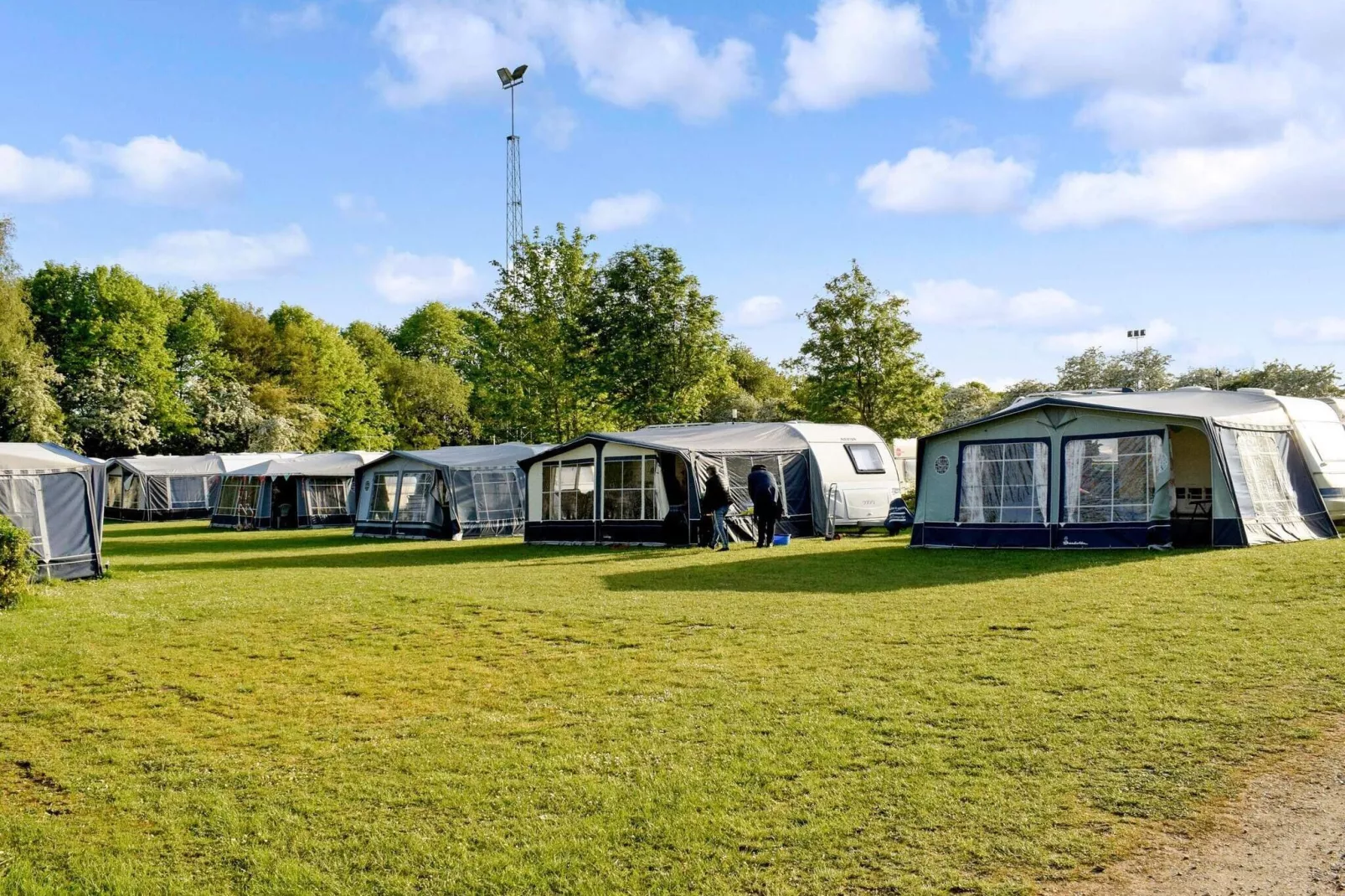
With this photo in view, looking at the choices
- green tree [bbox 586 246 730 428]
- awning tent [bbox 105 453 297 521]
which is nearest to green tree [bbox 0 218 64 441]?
awning tent [bbox 105 453 297 521]

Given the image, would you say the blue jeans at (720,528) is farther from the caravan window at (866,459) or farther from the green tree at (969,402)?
the green tree at (969,402)

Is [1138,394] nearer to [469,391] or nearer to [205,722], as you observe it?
[205,722]

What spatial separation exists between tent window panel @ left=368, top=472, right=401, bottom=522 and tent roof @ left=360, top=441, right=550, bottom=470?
1.67 ft

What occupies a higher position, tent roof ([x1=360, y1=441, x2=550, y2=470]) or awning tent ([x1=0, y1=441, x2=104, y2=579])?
tent roof ([x1=360, y1=441, x2=550, y2=470])

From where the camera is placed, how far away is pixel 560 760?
573cm

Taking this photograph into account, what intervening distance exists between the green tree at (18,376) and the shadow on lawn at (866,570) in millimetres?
33342

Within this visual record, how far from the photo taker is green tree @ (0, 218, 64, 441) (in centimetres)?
3878

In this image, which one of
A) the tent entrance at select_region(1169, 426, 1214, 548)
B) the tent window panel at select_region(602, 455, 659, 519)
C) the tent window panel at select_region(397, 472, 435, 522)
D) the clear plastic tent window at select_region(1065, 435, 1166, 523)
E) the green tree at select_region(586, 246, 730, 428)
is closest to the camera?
the clear plastic tent window at select_region(1065, 435, 1166, 523)

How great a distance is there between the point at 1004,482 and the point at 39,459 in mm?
14930

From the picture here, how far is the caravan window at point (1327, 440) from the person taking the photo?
17.4 metres

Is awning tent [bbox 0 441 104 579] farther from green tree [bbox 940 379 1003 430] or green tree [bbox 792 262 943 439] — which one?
green tree [bbox 940 379 1003 430]

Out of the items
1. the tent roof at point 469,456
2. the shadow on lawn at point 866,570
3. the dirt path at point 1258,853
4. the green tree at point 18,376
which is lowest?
the dirt path at point 1258,853

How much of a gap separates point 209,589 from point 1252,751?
519 inches

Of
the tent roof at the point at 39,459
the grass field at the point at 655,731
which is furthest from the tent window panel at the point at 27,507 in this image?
the grass field at the point at 655,731
